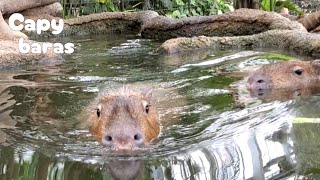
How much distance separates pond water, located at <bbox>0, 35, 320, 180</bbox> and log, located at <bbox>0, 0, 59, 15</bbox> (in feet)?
13.2

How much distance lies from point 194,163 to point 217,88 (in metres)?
2.90

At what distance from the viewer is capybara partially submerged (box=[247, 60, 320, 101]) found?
226 inches

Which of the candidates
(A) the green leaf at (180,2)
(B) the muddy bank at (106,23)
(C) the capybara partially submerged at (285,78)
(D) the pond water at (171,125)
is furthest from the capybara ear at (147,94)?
(A) the green leaf at (180,2)

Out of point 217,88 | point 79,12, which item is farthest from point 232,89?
point 79,12

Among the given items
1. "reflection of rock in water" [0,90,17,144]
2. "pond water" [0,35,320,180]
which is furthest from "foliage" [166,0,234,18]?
"reflection of rock in water" [0,90,17,144]

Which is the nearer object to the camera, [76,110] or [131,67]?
[76,110]

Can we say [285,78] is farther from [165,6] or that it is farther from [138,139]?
[165,6]

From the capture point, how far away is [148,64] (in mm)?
7578

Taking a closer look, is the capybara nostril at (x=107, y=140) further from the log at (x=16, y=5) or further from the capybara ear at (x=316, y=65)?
the log at (x=16, y=5)

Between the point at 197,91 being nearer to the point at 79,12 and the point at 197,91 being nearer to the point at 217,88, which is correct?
the point at 217,88

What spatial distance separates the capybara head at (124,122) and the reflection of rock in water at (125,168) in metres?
0.17

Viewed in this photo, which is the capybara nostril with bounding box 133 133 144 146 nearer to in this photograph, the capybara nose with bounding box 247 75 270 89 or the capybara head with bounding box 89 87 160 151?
the capybara head with bounding box 89 87 160 151

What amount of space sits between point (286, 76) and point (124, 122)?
10.1 ft

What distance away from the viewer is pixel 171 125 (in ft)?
13.9
